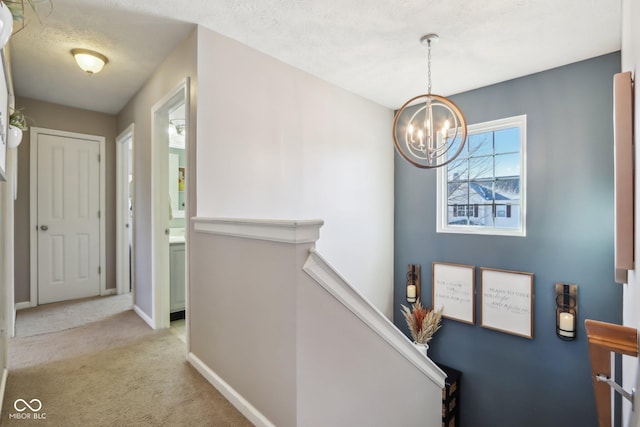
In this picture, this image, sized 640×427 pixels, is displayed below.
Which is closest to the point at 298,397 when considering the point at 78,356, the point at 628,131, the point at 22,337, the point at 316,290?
the point at 316,290

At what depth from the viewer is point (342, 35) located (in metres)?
2.49

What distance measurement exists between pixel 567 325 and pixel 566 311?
13cm

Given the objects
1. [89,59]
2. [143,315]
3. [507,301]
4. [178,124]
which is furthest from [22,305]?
[507,301]

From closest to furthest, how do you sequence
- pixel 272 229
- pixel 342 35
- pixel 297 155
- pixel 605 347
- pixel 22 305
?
pixel 605 347 → pixel 272 229 → pixel 342 35 → pixel 297 155 → pixel 22 305

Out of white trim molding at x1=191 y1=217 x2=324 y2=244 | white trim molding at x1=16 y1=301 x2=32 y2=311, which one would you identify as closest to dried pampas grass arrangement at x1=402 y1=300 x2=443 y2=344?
white trim molding at x1=191 y1=217 x2=324 y2=244

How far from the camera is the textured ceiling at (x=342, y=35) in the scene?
214 centimetres

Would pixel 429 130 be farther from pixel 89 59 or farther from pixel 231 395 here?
pixel 89 59

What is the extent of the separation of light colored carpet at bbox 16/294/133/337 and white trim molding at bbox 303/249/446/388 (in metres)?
2.87

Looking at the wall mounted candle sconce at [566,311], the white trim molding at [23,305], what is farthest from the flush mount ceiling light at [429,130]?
the white trim molding at [23,305]

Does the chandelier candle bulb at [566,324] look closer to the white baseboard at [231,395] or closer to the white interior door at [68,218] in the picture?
the white baseboard at [231,395]

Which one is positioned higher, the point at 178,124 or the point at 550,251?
the point at 178,124

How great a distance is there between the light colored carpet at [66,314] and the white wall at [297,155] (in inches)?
80.9

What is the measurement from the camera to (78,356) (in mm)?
2383

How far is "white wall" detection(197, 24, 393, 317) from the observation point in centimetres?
238
